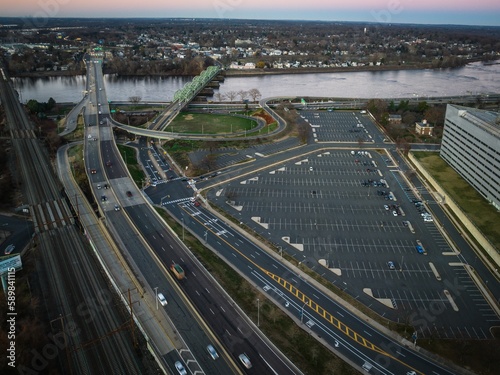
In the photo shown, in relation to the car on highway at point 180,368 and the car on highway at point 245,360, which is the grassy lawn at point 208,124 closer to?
the car on highway at point 245,360

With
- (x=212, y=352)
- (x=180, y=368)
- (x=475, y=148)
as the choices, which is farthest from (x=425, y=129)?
(x=180, y=368)

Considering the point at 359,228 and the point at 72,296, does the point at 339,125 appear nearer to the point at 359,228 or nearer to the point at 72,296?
the point at 359,228

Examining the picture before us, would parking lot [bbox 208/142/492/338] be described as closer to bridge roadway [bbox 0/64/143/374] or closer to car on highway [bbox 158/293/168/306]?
car on highway [bbox 158/293/168/306]

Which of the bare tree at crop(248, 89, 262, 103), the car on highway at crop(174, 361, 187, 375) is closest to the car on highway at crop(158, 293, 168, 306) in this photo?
the car on highway at crop(174, 361, 187, 375)

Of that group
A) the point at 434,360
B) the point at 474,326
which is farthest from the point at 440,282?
the point at 434,360

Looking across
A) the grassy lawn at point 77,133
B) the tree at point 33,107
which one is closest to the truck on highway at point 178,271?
the grassy lawn at point 77,133
